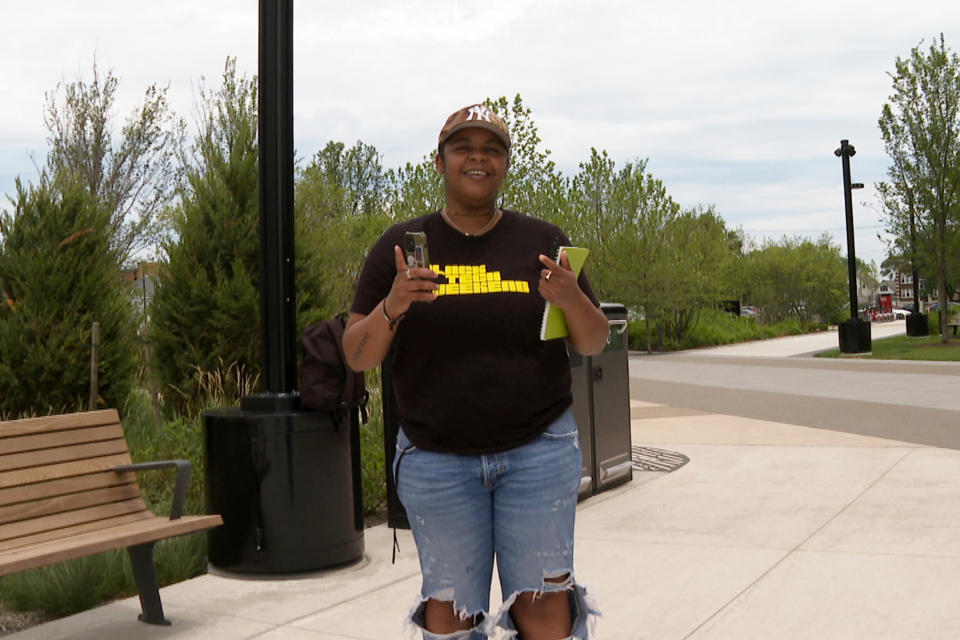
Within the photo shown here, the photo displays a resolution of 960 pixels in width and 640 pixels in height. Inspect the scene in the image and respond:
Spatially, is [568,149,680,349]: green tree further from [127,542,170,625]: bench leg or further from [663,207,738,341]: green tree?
[127,542,170,625]: bench leg

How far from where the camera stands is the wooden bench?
13.8 feet

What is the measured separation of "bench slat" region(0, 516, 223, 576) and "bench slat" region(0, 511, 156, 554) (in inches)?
2.5

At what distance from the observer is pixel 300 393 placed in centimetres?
525

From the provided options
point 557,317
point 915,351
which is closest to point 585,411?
point 557,317

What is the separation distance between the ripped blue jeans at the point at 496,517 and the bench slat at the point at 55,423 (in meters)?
2.41

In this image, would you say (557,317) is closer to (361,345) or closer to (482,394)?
(482,394)

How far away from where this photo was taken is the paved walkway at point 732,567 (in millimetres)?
4281

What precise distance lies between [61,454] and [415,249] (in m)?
2.80

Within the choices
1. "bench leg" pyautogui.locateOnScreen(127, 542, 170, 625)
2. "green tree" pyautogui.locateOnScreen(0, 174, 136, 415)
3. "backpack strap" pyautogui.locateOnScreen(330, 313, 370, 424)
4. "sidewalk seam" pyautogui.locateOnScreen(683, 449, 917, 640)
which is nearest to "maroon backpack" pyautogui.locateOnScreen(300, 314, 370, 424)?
"backpack strap" pyautogui.locateOnScreen(330, 313, 370, 424)

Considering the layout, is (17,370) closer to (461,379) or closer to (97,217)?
(97,217)

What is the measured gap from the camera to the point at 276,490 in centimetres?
505

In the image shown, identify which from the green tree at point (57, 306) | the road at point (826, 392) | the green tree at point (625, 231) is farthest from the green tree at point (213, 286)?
the green tree at point (625, 231)

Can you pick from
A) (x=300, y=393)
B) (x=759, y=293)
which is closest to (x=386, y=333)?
(x=300, y=393)

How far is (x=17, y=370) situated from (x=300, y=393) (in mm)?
4315
